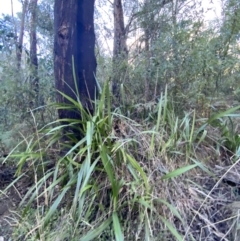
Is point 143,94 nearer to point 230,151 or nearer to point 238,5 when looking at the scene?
point 230,151

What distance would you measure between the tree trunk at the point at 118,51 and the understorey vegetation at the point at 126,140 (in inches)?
1.3

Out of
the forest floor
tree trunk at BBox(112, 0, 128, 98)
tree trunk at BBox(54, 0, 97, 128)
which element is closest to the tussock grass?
the forest floor

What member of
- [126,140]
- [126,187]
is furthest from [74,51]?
[126,187]

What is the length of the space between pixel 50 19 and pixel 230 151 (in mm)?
4239

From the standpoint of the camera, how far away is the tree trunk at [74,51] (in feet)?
7.97

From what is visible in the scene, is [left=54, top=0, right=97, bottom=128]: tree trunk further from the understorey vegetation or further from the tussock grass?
the tussock grass

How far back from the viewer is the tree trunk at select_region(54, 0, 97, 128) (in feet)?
7.97

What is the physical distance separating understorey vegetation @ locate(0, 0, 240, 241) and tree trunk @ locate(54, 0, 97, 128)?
1cm

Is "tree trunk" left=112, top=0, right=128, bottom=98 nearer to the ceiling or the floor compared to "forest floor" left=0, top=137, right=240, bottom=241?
nearer to the ceiling

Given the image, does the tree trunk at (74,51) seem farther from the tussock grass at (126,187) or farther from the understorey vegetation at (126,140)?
the tussock grass at (126,187)

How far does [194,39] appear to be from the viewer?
3.11 meters

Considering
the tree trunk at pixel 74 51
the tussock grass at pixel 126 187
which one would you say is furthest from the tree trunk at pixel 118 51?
the tussock grass at pixel 126 187

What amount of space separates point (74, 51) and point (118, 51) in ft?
6.36

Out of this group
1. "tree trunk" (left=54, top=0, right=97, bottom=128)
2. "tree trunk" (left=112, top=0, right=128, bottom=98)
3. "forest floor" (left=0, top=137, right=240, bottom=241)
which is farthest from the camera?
"tree trunk" (left=112, top=0, right=128, bottom=98)
